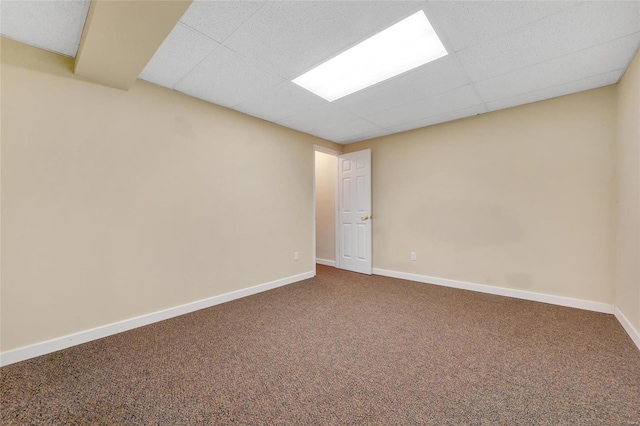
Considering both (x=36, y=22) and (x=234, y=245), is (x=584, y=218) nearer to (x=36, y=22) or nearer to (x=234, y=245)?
(x=234, y=245)

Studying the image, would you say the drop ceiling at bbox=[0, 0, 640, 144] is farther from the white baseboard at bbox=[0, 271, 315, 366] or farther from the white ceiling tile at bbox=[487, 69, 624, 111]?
the white baseboard at bbox=[0, 271, 315, 366]

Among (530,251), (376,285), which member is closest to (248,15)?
(376,285)

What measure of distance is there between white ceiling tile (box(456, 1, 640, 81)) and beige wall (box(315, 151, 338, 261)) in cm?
309

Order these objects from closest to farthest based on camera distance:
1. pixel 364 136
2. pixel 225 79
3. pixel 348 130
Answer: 1. pixel 225 79
2. pixel 348 130
3. pixel 364 136

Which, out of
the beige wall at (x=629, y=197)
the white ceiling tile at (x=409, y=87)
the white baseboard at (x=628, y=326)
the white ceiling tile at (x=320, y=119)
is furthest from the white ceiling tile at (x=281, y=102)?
the white baseboard at (x=628, y=326)

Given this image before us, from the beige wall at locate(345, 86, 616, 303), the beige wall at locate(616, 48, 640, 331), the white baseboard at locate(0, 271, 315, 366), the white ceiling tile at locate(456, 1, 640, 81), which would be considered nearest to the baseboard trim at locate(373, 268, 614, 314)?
the beige wall at locate(345, 86, 616, 303)

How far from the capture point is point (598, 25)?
173cm

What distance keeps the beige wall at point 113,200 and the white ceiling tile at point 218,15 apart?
3.74 feet

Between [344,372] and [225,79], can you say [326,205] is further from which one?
[344,372]

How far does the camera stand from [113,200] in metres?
2.28

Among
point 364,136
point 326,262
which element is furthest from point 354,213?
point 364,136

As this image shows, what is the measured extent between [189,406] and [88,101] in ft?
8.07

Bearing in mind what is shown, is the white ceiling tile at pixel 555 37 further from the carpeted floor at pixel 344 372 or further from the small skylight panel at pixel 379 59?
the carpeted floor at pixel 344 372

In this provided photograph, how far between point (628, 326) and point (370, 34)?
126 inches
